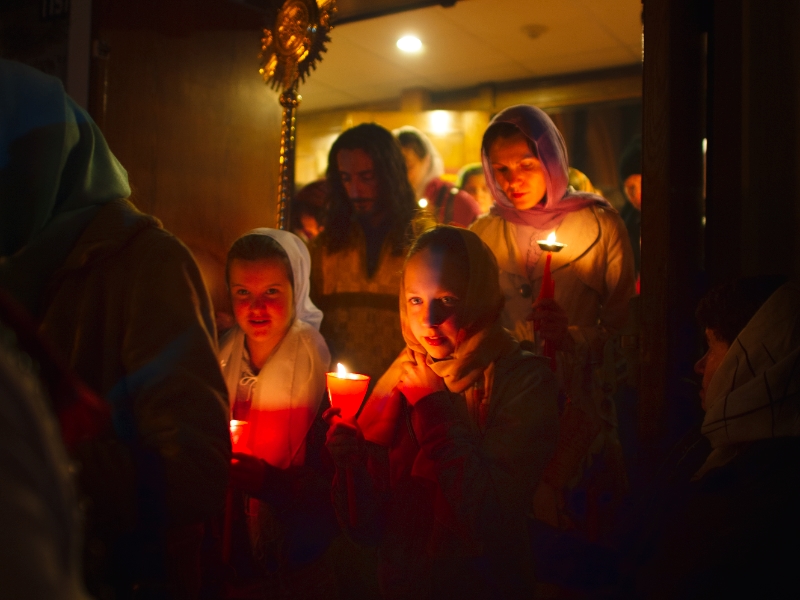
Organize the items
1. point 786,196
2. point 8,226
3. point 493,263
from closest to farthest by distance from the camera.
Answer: point 8,226 → point 493,263 → point 786,196

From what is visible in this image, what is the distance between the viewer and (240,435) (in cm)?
184

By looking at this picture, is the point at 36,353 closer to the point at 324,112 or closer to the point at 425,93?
the point at 324,112

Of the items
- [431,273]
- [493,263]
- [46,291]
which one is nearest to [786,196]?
[493,263]

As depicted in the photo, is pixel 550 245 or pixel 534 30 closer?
pixel 550 245

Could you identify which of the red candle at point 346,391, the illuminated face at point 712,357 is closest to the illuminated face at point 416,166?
the red candle at point 346,391

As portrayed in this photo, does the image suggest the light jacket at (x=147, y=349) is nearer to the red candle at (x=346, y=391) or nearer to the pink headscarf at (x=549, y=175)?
the red candle at (x=346, y=391)

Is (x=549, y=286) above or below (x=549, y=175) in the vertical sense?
below

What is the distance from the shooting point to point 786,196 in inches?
76.5

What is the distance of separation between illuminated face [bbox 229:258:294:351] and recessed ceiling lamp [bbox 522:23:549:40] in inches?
47.4

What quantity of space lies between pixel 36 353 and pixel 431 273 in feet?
3.26

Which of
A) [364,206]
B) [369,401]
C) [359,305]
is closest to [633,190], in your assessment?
[364,206]

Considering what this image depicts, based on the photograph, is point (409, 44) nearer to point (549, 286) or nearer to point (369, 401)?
point (549, 286)

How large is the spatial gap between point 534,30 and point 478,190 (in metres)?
0.64

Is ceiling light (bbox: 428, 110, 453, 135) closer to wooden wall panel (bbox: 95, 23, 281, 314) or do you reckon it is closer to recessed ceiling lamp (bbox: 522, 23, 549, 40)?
recessed ceiling lamp (bbox: 522, 23, 549, 40)
